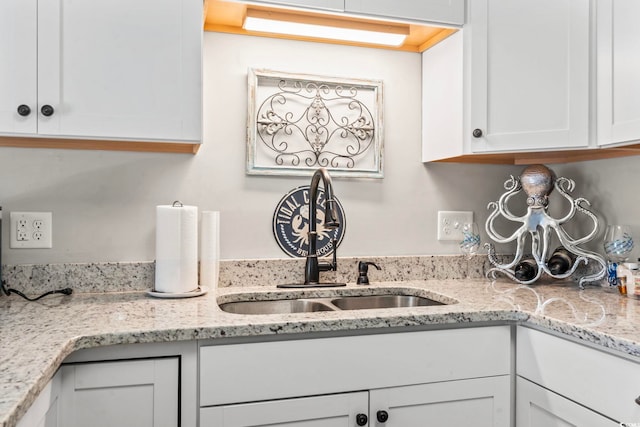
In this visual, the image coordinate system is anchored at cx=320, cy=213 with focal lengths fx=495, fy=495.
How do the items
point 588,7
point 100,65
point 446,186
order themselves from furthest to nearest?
point 446,186 < point 588,7 < point 100,65

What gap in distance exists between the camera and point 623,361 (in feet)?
3.50

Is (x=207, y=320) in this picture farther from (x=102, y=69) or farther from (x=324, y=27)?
(x=324, y=27)

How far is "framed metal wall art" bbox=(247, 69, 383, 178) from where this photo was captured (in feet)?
5.86

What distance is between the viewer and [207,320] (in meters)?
1.19

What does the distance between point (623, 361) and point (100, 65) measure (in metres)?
1.48

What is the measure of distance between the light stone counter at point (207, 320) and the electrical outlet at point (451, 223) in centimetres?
38

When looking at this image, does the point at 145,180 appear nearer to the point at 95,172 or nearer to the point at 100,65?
the point at 95,172

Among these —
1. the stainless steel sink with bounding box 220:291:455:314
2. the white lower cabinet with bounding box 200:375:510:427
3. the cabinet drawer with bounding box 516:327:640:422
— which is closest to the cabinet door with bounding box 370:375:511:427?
the white lower cabinet with bounding box 200:375:510:427

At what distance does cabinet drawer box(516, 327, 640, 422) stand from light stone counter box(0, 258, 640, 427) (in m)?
0.04

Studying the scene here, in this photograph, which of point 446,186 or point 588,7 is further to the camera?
point 446,186

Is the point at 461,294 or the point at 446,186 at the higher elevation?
the point at 446,186

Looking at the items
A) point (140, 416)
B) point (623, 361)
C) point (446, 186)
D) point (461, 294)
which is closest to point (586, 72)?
point (446, 186)

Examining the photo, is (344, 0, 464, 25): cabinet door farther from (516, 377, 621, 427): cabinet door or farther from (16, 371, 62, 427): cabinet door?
(16, 371, 62, 427): cabinet door

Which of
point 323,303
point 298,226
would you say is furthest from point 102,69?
point 323,303
